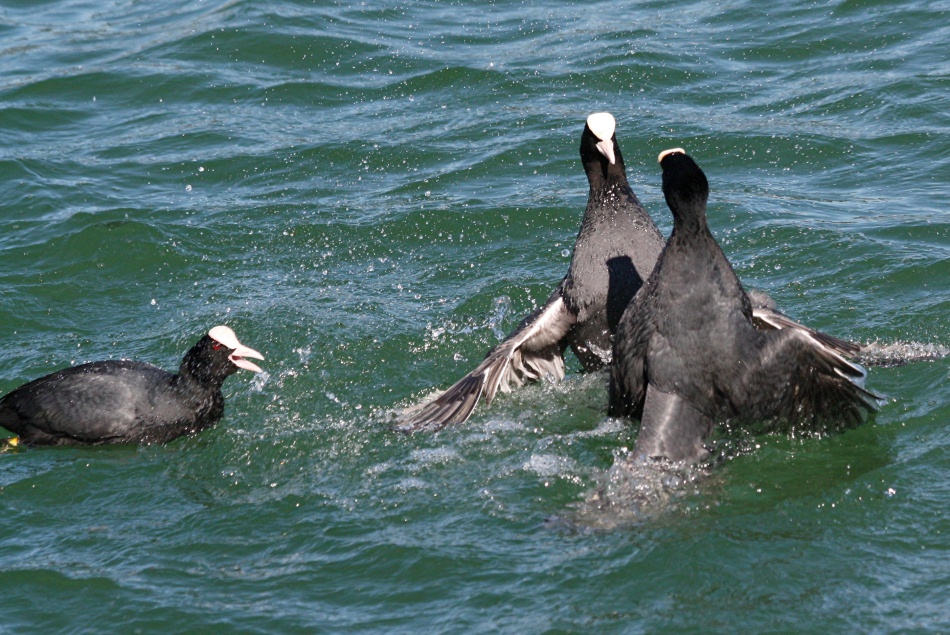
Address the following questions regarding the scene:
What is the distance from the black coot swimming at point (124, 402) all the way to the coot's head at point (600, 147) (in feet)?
6.98

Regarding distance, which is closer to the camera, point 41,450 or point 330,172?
point 41,450

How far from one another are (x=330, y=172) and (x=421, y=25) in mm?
3861

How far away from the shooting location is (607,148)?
644 cm

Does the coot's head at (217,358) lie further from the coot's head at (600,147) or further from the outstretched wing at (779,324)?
the outstretched wing at (779,324)

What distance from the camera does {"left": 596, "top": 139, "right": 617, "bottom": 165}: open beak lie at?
6.43 m

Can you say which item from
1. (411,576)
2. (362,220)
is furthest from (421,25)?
(411,576)

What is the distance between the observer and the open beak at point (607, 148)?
643cm

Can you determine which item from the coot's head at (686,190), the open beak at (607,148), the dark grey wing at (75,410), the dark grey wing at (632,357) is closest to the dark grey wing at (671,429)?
the dark grey wing at (632,357)

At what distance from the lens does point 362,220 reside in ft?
29.9

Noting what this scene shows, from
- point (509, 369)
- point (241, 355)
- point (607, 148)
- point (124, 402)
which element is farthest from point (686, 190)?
point (124, 402)

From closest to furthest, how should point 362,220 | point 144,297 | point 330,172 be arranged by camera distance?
point 144,297 → point 362,220 → point 330,172

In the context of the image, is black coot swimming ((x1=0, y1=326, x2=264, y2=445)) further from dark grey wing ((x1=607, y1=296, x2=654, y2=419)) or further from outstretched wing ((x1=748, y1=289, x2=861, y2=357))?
outstretched wing ((x1=748, y1=289, x2=861, y2=357))

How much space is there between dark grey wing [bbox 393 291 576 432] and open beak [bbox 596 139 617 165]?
786 millimetres

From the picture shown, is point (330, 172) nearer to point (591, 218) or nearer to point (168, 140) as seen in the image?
point (168, 140)
